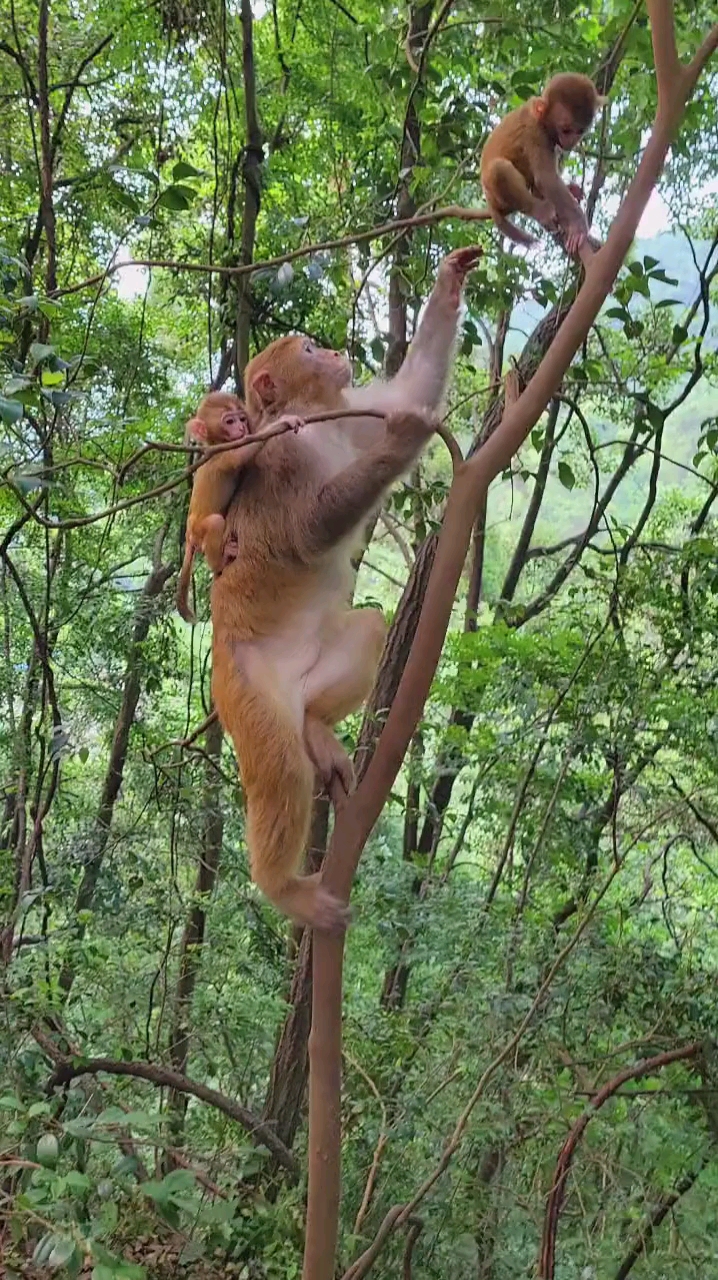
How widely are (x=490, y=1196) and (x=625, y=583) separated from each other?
7.74 feet

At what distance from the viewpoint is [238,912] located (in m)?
4.92

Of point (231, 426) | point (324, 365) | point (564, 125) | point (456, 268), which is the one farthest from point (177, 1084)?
point (564, 125)

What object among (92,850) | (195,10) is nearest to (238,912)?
(92,850)

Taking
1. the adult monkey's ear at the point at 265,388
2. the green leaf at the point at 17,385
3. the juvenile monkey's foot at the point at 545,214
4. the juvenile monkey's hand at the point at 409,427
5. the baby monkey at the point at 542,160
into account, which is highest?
the baby monkey at the point at 542,160

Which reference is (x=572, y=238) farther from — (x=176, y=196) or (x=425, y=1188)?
(x=425, y=1188)

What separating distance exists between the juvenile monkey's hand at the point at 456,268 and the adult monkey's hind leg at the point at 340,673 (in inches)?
33.4

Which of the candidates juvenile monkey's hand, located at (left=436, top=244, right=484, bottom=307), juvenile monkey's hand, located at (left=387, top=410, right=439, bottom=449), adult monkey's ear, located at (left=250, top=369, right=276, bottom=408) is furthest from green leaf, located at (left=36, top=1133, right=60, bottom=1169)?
juvenile monkey's hand, located at (left=436, top=244, right=484, bottom=307)

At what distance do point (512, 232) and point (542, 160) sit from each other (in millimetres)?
252

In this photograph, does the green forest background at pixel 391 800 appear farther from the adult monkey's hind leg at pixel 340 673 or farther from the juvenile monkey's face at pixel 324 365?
the adult monkey's hind leg at pixel 340 673

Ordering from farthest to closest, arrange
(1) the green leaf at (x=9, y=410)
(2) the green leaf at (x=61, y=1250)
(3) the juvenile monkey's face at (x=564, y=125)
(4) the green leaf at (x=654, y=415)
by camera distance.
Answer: (4) the green leaf at (x=654, y=415), (3) the juvenile monkey's face at (x=564, y=125), (1) the green leaf at (x=9, y=410), (2) the green leaf at (x=61, y=1250)

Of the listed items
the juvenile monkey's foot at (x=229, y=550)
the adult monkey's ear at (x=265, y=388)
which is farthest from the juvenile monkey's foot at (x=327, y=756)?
the adult monkey's ear at (x=265, y=388)

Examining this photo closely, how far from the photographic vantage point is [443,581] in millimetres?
1535

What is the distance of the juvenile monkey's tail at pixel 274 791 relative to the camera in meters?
2.38

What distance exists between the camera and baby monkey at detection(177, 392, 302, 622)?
2.51 meters
